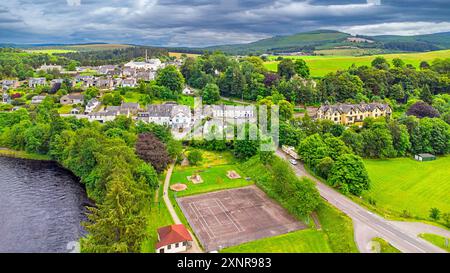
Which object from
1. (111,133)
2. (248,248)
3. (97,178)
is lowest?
(248,248)

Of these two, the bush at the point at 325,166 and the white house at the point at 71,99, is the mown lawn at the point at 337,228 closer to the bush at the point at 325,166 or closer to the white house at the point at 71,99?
the bush at the point at 325,166

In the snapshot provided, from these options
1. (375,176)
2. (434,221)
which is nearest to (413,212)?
(434,221)

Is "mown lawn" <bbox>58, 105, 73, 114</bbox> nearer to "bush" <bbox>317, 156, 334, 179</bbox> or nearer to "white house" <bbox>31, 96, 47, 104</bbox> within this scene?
"white house" <bbox>31, 96, 47, 104</bbox>

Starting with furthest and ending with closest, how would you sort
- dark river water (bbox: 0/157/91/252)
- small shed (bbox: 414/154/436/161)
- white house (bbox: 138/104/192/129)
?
white house (bbox: 138/104/192/129) → small shed (bbox: 414/154/436/161) → dark river water (bbox: 0/157/91/252)

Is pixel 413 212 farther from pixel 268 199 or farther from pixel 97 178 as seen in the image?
pixel 97 178

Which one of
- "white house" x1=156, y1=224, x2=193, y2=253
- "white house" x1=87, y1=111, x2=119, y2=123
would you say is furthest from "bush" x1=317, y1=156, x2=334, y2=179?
"white house" x1=87, y1=111, x2=119, y2=123

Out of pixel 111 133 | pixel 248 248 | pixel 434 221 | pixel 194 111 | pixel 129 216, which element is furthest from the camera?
pixel 194 111

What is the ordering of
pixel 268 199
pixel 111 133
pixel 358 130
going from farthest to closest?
1. pixel 358 130
2. pixel 111 133
3. pixel 268 199

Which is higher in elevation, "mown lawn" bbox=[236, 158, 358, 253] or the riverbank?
the riverbank
